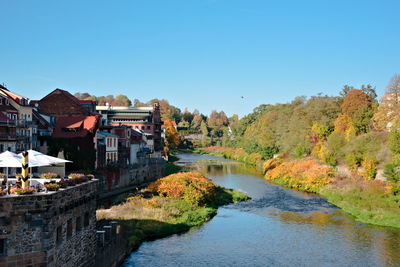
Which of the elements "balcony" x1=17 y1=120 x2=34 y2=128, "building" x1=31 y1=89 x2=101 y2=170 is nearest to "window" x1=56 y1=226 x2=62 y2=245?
"building" x1=31 y1=89 x2=101 y2=170

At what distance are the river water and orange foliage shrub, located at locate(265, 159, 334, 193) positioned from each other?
15679mm

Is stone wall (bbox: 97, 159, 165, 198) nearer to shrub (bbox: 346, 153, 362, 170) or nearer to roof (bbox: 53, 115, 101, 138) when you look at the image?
roof (bbox: 53, 115, 101, 138)

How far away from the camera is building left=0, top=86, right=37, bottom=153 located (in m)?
45.5

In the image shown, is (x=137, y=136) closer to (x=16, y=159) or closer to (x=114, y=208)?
(x=114, y=208)

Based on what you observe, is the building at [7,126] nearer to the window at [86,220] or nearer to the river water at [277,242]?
the river water at [277,242]

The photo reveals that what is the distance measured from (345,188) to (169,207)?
29201mm

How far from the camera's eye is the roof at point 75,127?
174ft

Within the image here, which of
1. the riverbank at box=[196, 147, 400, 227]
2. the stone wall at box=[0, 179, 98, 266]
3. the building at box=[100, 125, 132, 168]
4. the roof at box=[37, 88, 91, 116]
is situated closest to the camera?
the stone wall at box=[0, 179, 98, 266]

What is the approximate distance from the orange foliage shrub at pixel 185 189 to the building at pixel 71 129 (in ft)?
29.1

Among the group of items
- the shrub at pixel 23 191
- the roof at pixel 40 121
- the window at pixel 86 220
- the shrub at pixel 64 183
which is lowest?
the window at pixel 86 220

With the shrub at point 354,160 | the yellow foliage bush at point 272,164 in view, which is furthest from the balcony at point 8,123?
the yellow foliage bush at point 272,164

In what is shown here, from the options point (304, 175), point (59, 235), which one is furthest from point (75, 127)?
point (304, 175)

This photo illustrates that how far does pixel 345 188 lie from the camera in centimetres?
6212

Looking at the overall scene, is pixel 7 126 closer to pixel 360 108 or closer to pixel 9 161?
pixel 9 161
